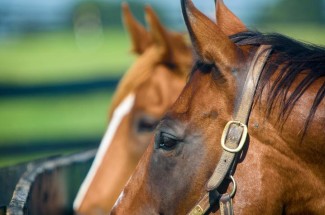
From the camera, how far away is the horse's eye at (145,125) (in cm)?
462

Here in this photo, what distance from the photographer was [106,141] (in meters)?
4.51

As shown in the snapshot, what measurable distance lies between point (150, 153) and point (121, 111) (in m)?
1.79

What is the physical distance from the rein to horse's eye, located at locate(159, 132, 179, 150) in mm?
217

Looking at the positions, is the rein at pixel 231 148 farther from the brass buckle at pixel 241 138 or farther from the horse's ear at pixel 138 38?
the horse's ear at pixel 138 38

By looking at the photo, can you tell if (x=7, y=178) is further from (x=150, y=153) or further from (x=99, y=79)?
(x=99, y=79)

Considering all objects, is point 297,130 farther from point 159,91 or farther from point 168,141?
point 159,91

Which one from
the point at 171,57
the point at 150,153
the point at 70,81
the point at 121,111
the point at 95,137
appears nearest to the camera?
the point at 150,153

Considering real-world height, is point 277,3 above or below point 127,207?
below

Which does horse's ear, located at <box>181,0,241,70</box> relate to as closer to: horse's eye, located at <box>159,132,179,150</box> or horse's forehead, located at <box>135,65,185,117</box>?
horse's eye, located at <box>159,132,179,150</box>

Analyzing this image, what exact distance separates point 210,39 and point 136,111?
6.49ft

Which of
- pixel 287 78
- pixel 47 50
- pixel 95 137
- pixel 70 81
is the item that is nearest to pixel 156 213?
pixel 287 78

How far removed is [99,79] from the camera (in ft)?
44.9

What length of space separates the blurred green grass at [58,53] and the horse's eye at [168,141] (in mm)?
16081

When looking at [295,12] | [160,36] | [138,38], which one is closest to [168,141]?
[160,36]
